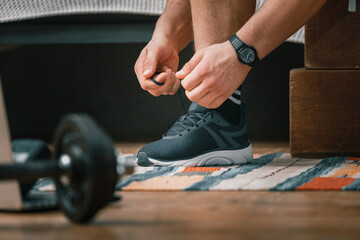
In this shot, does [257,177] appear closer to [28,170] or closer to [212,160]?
[212,160]

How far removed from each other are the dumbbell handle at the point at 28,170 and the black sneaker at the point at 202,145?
57cm

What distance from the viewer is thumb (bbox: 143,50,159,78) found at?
44.6 inches

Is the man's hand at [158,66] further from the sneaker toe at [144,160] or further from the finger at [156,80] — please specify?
the sneaker toe at [144,160]

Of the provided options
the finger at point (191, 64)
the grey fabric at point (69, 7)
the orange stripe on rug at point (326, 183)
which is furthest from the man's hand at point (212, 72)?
the grey fabric at point (69, 7)

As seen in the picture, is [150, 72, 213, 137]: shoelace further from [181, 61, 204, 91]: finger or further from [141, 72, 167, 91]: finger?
[181, 61, 204, 91]: finger

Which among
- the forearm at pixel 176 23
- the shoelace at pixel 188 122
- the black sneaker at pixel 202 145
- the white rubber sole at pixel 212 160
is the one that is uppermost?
the forearm at pixel 176 23

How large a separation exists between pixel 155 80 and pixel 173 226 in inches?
23.2

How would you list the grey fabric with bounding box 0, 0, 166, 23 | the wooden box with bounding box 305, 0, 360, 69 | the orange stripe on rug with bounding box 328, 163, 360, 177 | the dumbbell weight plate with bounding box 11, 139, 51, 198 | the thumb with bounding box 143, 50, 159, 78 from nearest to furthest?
the dumbbell weight plate with bounding box 11, 139, 51, 198
the orange stripe on rug with bounding box 328, 163, 360, 177
the thumb with bounding box 143, 50, 159, 78
the wooden box with bounding box 305, 0, 360, 69
the grey fabric with bounding box 0, 0, 166, 23

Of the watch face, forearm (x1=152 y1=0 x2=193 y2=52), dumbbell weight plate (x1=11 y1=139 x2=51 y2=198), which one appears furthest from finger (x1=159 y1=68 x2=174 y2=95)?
dumbbell weight plate (x1=11 y1=139 x2=51 y2=198)

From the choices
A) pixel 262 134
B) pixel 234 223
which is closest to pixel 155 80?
pixel 234 223

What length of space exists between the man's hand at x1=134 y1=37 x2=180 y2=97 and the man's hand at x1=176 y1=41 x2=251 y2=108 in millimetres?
151

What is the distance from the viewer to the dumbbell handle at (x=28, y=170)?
0.53 meters

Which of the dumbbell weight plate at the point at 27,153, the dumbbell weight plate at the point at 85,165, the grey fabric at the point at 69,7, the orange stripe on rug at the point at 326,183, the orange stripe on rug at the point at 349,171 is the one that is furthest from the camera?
the grey fabric at the point at 69,7

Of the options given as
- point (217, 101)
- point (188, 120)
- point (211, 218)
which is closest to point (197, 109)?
point (188, 120)
